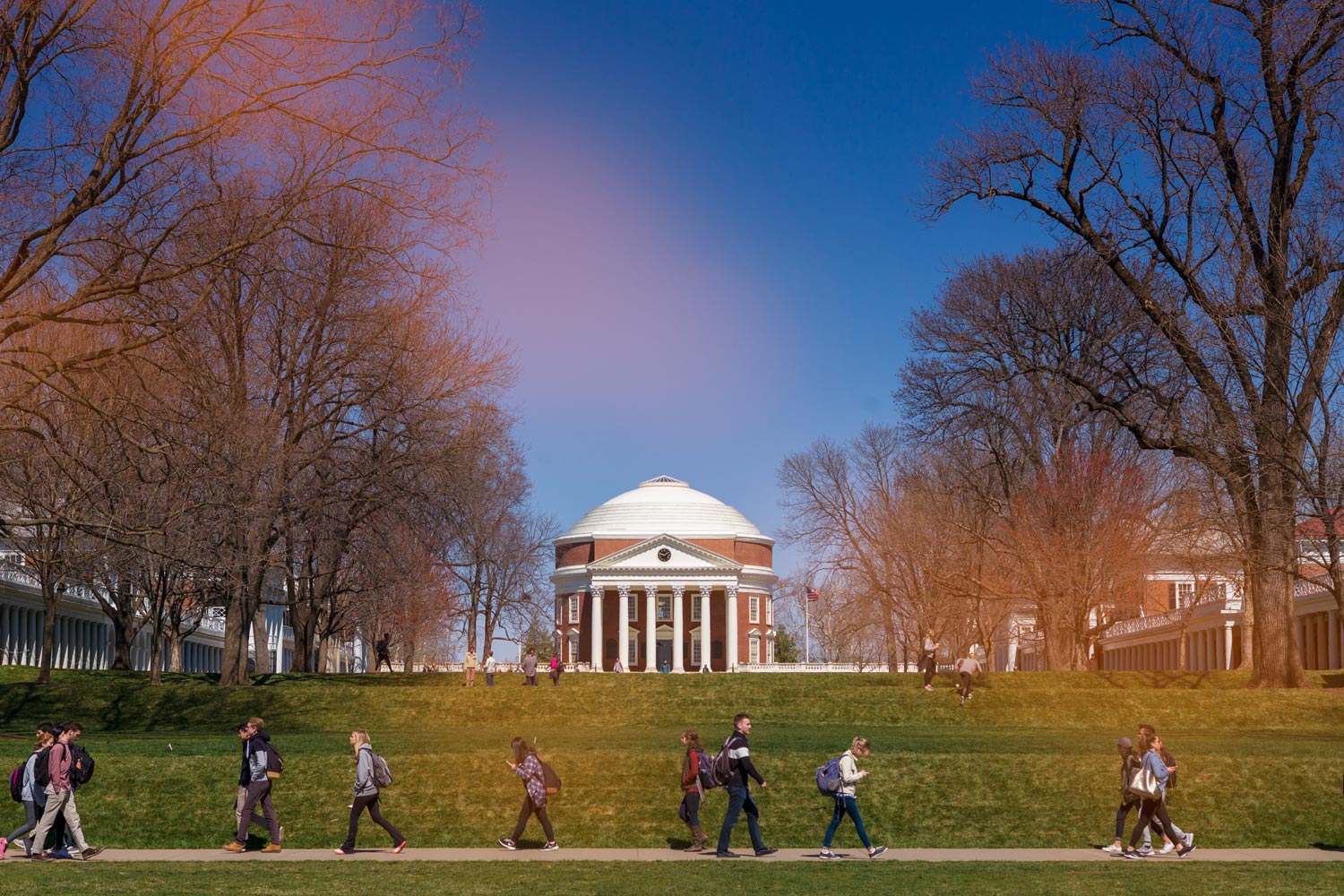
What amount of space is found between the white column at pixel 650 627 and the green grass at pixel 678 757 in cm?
7517

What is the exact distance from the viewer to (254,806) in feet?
60.9

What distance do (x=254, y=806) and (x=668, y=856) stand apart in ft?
17.6

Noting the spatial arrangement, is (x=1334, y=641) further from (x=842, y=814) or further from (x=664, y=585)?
(x=664, y=585)

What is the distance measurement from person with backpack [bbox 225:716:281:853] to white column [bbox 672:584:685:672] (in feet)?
319

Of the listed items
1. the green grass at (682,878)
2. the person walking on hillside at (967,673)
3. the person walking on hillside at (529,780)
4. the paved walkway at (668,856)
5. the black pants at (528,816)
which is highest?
the person walking on hillside at (967,673)

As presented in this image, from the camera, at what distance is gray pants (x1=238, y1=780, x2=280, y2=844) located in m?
18.4

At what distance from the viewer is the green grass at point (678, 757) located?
2112cm

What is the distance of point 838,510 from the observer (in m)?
60.1

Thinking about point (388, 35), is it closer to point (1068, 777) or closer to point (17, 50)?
point (17, 50)

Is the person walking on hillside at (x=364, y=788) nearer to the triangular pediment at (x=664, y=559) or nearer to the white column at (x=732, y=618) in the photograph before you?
the triangular pediment at (x=664, y=559)

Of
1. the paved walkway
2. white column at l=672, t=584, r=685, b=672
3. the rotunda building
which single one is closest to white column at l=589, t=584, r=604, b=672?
the rotunda building

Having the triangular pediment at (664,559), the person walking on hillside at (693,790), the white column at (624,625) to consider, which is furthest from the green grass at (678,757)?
the white column at (624,625)

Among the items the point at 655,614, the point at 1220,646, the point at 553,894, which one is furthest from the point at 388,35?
the point at 655,614

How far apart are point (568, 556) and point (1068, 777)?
102 m
